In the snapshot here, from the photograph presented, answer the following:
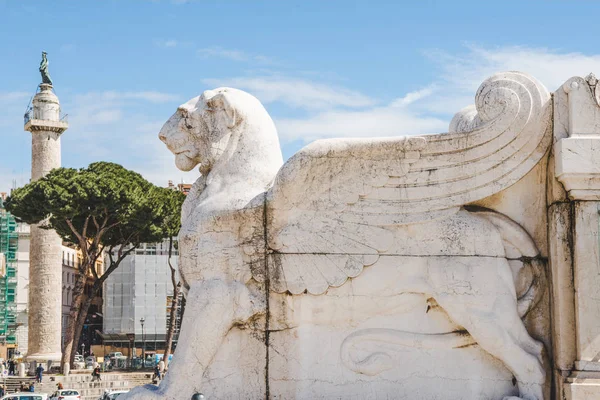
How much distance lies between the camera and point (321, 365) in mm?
6359

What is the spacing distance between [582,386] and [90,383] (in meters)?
27.0

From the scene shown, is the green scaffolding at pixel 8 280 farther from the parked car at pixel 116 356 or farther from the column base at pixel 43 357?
the column base at pixel 43 357

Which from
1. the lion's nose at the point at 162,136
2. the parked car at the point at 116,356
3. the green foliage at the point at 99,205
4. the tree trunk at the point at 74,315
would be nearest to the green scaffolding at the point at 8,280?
the parked car at the point at 116,356

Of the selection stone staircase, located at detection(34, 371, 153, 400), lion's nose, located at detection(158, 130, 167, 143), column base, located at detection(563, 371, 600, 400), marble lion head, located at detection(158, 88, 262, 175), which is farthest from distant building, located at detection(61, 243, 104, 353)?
column base, located at detection(563, 371, 600, 400)

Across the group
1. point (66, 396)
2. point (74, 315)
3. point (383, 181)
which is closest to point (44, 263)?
point (74, 315)

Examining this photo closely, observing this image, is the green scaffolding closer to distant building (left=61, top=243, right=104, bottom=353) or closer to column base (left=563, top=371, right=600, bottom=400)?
distant building (left=61, top=243, right=104, bottom=353)

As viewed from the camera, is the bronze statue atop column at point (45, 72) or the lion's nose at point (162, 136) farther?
the bronze statue atop column at point (45, 72)

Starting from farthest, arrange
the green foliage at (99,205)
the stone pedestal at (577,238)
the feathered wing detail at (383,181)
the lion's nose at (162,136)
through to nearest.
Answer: the green foliage at (99,205)
the lion's nose at (162,136)
the feathered wing detail at (383,181)
the stone pedestal at (577,238)

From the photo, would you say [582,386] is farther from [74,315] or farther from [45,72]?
[45,72]

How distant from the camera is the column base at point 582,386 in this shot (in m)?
6.15

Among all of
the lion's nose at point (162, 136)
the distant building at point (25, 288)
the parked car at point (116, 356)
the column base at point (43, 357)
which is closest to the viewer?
the lion's nose at point (162, 136)

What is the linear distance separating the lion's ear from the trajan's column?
124 ft

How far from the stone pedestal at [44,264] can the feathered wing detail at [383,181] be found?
38453 millimetres

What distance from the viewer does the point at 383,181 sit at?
6504 millimetres
